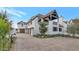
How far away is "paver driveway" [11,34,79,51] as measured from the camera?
10.6 ft

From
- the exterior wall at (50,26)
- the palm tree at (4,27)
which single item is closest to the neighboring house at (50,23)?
the exterior wall at (50,26)

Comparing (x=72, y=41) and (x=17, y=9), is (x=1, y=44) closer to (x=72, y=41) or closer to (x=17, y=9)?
(x=17, y=9)

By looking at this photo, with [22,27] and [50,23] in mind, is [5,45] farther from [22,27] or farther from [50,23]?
[50,23]

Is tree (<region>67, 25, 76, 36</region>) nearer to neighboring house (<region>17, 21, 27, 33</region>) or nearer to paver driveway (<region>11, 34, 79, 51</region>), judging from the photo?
paver driveway (<region>11, 34, 79, 51</region>)

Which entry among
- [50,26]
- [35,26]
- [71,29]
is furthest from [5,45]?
[71,29]

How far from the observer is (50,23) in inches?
128

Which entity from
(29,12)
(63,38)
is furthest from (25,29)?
(63,38)

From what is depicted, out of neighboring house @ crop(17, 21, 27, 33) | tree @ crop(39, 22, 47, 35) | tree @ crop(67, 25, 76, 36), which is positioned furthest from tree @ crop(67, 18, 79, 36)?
neighboring house @ crop(17, 21, 27, 33)

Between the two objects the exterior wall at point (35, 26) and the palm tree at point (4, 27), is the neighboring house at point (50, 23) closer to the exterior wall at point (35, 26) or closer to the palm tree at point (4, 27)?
the exterior wall at point (35, 26)

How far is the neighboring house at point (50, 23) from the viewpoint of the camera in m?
3.23

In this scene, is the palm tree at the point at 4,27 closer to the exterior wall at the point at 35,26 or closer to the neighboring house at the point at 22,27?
the neighboring house at the point at 22,27

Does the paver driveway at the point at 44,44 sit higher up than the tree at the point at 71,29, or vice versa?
the tree at the point at 71,29

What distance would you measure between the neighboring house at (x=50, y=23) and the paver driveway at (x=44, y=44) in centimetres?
8
